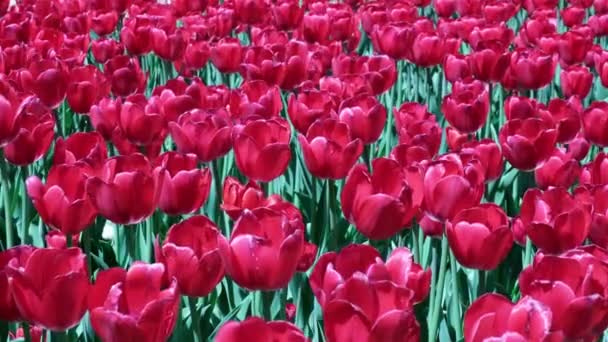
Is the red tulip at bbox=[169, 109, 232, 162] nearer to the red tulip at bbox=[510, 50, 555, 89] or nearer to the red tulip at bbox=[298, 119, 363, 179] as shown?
the red tulip at bbox=[298, 119, 363, 179]

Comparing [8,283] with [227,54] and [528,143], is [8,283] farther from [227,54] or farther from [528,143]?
[227,54]

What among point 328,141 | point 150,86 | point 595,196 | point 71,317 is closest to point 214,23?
point 150,86

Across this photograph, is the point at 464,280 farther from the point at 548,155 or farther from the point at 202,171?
the point at 202,171

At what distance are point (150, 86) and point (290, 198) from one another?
147 cm

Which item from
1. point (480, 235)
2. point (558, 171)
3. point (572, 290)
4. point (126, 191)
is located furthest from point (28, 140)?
point (572, 290)

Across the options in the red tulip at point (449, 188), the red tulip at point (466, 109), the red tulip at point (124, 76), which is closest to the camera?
the red tulip at point (449, 188)

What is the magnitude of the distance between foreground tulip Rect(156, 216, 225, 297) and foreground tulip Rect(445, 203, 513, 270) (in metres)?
0.40

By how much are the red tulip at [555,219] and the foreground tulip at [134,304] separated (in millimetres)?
683

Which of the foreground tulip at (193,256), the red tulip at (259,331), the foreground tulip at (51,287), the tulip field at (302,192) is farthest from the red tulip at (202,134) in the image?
the red tulip at (259,331)

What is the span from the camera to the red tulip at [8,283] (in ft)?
4.62

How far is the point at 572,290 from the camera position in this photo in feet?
4.37

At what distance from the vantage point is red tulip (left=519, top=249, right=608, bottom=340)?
130cm

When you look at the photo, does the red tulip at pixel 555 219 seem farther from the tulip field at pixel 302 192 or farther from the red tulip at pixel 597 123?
the red tulip at pixel 597 123

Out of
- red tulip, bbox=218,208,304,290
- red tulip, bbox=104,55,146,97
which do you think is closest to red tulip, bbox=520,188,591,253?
red tulip, bbox=218,208,304,290
